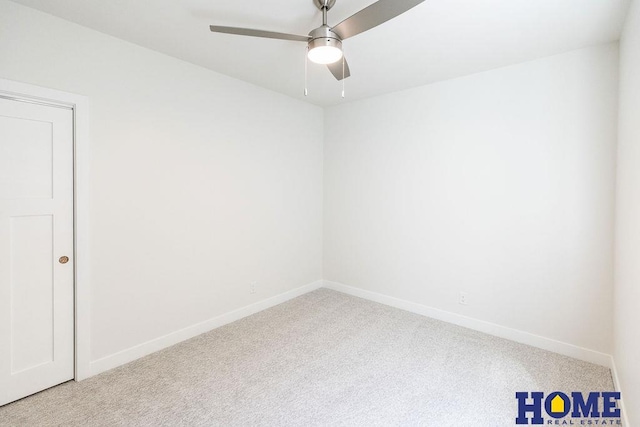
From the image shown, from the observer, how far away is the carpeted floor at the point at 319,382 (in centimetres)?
195

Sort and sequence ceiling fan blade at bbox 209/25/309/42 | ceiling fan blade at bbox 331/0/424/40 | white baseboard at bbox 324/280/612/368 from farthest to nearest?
white baseboard at bbox 324/280/612/368 < ceiling fan blade at bbox 209/25/309/42 < ceiling fan blade at bbox 331/0/424/40

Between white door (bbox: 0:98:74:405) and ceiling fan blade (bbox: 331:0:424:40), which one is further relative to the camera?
white door (bbox: 0:98:74:405)

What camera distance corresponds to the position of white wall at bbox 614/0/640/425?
5.45ft

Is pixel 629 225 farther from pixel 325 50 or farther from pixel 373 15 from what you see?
pixel 325 50

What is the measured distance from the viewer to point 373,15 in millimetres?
1624

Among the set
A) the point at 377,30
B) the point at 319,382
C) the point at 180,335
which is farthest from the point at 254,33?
the point at 180,335

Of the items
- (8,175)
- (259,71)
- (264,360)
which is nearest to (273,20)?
(259,71)

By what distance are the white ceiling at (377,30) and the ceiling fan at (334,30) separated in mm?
269

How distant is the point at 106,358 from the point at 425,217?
10.8 ft

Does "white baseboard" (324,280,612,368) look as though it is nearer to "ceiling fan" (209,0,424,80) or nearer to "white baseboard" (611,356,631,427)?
"white baseboard" (611,356,631,427)

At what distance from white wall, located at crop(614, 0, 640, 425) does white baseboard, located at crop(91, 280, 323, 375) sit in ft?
10.3

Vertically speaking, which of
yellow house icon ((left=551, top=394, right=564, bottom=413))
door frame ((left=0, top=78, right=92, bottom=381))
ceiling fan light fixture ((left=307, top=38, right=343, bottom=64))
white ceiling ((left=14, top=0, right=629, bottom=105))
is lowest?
yellow house icon ((left=551, top=394, right=564, bottom=413))

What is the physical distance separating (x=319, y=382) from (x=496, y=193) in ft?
7.82

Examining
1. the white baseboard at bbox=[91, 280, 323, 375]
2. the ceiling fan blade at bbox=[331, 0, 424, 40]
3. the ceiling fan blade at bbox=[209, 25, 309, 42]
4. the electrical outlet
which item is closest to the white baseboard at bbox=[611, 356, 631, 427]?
the electrical outlet
